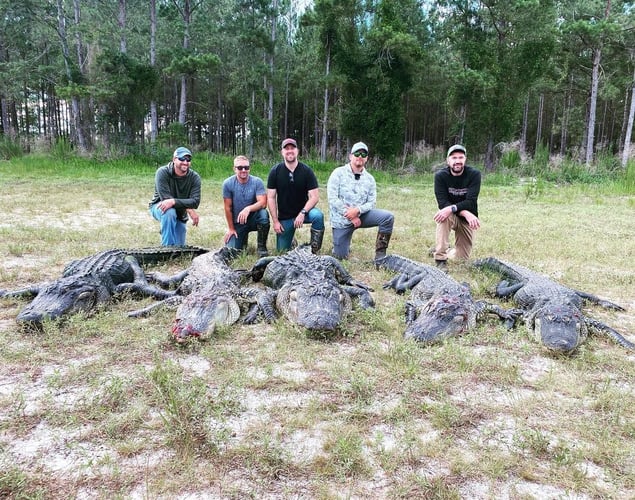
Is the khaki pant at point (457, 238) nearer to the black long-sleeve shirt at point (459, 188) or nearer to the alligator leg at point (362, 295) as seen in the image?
the black long-sleeve shirt at point (459, 188)

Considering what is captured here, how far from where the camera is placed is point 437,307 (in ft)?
11.7

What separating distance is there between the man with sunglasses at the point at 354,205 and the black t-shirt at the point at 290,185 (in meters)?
0.39

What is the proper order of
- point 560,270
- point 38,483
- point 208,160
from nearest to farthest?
point 38,483 < point 560,270 < point 208,160

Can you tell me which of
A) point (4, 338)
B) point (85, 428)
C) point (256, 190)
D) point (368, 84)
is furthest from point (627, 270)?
point (368, 84)

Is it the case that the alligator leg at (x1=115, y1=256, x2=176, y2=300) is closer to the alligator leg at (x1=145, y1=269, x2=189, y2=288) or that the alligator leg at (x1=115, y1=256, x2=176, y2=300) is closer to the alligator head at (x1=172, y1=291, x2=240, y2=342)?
the alligator leg at (x1=145, y1=269, x2=189, y2=288)

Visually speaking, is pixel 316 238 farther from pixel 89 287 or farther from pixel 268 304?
pixel 89 287

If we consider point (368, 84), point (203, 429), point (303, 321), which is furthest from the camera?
point (368, 84)

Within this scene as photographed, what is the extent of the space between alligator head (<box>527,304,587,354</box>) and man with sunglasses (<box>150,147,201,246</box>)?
14.3 ft

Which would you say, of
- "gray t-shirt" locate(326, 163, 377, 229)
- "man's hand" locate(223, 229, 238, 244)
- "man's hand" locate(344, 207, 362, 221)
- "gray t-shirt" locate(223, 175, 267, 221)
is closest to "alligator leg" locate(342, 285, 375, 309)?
"man's hand" locate(344, 207, 362, 221)

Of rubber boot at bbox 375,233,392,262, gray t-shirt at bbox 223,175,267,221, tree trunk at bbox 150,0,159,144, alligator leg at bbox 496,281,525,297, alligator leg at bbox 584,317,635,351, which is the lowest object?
alligator leg at bbox 584,317,635,351

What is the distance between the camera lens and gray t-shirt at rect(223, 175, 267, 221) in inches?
241

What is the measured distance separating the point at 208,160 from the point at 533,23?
14.4m

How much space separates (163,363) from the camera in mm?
2971

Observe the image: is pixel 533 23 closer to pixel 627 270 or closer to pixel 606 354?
pixel 627 270
